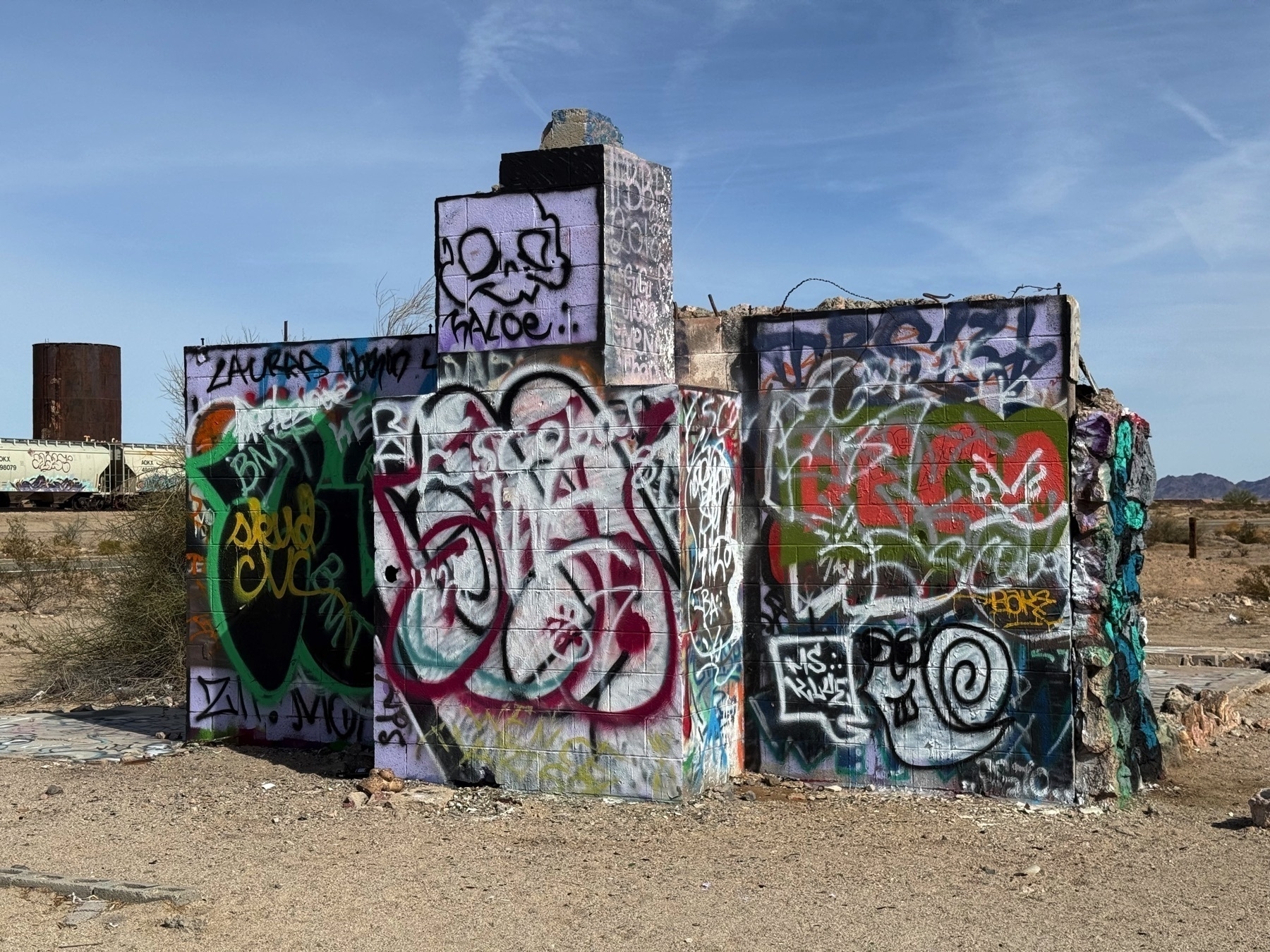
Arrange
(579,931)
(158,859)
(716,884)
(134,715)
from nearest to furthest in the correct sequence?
(579,931), (716,884), (158,859), (134,715)

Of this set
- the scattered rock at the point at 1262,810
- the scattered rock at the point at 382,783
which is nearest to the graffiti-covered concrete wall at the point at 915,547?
the scattered rock at the point at 1262,810

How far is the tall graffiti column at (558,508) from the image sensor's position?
26.9 ft

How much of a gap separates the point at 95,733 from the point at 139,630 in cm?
269

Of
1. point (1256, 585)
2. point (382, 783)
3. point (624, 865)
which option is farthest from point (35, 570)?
point (1256, 585)

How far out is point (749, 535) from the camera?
8.94 m

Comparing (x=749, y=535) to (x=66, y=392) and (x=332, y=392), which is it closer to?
(x=332, y=392)

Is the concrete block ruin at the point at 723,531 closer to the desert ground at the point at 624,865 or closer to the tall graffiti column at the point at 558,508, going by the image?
the tall graffiti column at the point at 558,508

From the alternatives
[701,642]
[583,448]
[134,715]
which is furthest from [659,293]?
[134,715]

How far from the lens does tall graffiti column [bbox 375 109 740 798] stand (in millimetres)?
8203

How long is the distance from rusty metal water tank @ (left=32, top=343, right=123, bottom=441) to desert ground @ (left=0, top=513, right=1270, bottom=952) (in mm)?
43113

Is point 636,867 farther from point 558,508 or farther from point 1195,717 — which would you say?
point 1195,717

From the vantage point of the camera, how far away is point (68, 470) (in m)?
46.6

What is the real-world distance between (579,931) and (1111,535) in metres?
4.19

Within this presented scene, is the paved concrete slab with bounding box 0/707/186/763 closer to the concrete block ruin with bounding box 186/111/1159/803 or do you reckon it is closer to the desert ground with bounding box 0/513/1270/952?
the desert ground with bounding box 0/513/1270/952
